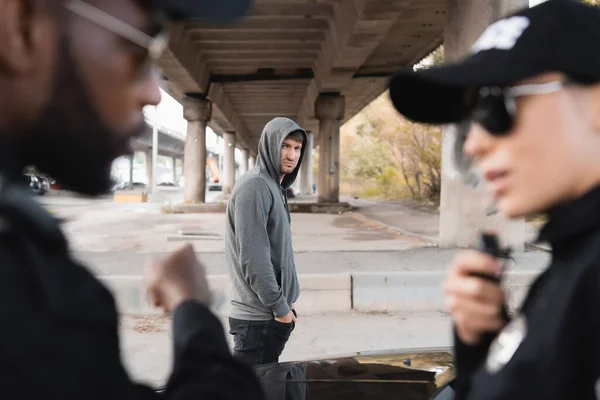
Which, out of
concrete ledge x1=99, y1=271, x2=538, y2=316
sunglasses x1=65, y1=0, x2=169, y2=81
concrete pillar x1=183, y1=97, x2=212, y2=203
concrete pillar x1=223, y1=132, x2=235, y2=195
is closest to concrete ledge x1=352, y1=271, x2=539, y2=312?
concrete ledge x1=99, y1=271, x2=538, y2=316

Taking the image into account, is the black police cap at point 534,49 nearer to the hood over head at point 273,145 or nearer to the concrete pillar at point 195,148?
the hood over head at point 273,145

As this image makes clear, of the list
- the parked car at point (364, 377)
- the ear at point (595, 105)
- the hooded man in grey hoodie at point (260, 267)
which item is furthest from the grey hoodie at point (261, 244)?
the ear at point (595, 105)

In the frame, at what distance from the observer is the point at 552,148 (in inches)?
42.4

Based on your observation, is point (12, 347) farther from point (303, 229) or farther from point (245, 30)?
point (245, 30)

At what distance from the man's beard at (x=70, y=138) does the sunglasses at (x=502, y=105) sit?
0.70 m

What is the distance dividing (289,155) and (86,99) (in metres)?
2.95

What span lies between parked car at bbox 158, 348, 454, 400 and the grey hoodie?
2.32 feet

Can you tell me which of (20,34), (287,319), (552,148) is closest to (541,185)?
(552,148)

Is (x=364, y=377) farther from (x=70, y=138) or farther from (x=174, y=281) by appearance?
(x=70, y=138)

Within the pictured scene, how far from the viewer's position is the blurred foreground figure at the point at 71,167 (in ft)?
2.82

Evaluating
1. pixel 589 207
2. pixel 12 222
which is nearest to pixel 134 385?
pixel 12 222

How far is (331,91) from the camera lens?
22688mm

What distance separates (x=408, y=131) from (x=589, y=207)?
27.0 metres

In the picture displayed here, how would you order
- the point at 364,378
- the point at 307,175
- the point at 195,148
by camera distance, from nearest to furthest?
1. the point at 364,378
2. the point at 195,148
3. the point at 307,175
